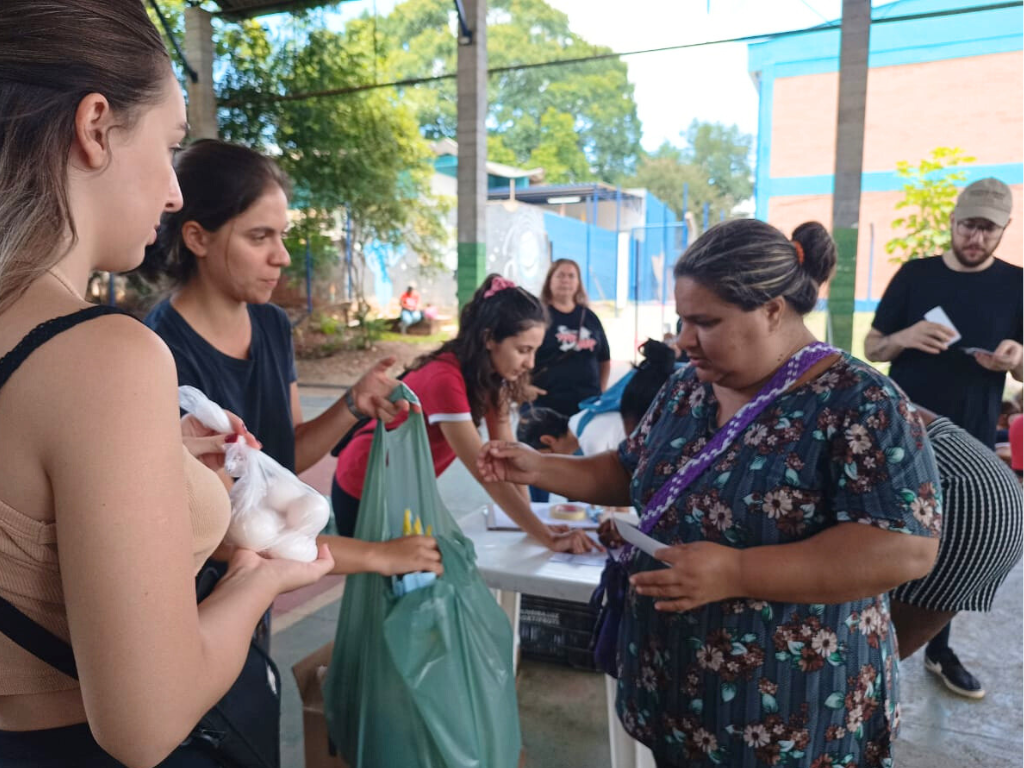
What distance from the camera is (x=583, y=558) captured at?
2174 mm

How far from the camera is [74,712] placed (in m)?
0.76

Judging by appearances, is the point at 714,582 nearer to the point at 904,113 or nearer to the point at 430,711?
the point at 430,711

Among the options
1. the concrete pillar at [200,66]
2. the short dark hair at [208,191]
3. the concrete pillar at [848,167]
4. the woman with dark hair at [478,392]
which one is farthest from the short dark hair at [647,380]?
the concrete pillar at [200,66]

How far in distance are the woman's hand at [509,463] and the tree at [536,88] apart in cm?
3041

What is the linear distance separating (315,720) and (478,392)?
114 cm

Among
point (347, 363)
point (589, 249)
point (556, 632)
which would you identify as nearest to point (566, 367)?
point (556, 632)

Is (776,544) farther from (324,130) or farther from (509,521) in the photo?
(324,130)

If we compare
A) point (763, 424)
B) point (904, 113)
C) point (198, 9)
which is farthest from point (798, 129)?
point (763, 424)

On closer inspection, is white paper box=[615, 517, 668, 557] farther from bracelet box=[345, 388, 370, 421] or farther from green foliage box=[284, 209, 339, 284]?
green foliage box=[284, 209, 339, 284]

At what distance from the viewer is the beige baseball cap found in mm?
2959

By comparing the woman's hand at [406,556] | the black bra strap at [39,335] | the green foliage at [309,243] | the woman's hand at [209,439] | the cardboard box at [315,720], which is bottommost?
the cardboard box at [315,720]

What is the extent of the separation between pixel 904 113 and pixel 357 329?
41.6ft

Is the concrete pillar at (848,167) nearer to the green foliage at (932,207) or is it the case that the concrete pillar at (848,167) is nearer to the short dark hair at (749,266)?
the green foliage at (932,207)

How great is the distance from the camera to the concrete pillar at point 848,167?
630 cm
